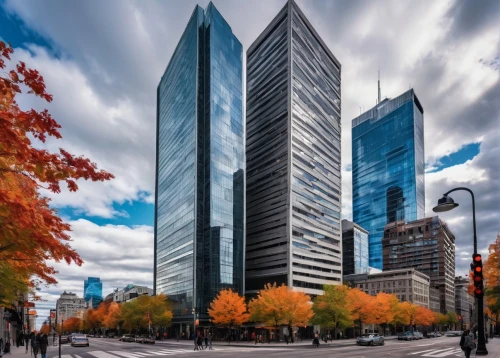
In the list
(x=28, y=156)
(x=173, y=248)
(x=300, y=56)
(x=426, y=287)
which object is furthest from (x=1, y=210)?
(x=426, y=287)

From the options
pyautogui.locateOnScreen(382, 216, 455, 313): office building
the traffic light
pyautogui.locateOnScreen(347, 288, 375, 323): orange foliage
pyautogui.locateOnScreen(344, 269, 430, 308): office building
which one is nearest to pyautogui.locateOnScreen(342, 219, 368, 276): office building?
pyautogui.locateOnScreen(382, 216, 455, 313): office building

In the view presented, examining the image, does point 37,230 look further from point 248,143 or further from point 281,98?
point 248,143

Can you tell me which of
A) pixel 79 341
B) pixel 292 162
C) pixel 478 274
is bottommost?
pixel 79 341

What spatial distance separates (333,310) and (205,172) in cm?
5007

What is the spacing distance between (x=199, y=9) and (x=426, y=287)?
135 meters

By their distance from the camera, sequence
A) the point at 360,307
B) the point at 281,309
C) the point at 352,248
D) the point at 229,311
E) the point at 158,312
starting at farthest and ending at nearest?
the point at 352,248 → the point at 158,312 → the point at 360,307 → the point at 229,311 → the point at 281,309

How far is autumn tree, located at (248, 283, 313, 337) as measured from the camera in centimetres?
6850

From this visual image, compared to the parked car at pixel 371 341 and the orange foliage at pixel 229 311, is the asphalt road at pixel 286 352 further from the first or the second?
the orange foliage at pixel 229 311

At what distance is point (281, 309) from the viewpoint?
68.4m

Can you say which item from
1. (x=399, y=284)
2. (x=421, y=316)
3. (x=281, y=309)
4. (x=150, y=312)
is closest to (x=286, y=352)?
(x=281, y=309)

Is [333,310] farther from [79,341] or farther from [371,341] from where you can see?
[79,341]

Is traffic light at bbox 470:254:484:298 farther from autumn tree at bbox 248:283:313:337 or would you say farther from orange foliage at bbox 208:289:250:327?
orange foliage at bbox 208:289:250:327

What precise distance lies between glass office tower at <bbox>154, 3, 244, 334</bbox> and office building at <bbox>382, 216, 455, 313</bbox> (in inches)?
4509

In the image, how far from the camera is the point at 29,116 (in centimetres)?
716
